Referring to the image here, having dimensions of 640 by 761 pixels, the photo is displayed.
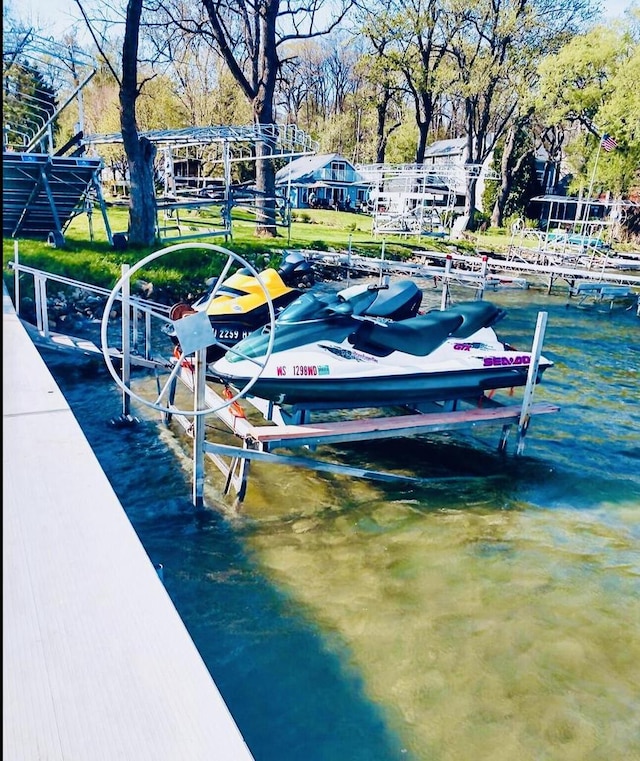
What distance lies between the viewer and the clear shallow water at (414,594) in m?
3.22

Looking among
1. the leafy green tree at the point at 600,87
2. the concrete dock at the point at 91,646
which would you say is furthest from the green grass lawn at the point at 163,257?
the leafy green tree at the point at 600,87

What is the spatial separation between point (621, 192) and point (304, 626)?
33.9 m

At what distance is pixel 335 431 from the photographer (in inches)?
208

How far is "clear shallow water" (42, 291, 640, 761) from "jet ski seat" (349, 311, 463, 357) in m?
1.19

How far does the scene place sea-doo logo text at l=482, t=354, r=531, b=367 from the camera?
20.3 ft

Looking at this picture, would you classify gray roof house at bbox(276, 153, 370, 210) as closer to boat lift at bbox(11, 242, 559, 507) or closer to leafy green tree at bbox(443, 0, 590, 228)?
leafy green tree at bbox(443, 0, 590, 228)

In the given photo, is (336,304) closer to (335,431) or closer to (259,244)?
(335,431)

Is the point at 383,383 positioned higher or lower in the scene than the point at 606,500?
higher

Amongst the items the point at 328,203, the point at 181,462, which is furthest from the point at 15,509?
the point at 328,203

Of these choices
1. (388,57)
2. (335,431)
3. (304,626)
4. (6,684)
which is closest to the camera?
(6,684)

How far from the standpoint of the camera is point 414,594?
4211mm

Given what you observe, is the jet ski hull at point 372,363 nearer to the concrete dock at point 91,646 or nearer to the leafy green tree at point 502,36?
the concrete dock at point 91,646

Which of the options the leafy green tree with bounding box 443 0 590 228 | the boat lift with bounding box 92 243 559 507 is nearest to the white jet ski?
the boat lift with bounding box 92 243 559 507

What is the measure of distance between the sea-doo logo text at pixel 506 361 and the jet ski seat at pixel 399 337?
531mm
